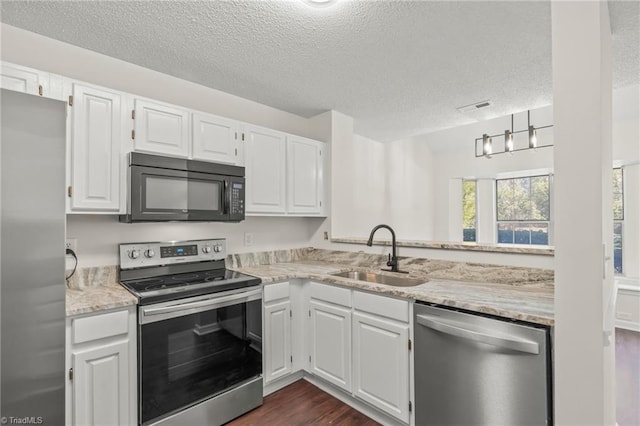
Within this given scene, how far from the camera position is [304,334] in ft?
8.32

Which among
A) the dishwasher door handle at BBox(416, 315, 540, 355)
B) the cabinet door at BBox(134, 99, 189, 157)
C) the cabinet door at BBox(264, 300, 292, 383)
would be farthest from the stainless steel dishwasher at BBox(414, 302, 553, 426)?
the cabinet door at BBox(134, 99, 189, 157)

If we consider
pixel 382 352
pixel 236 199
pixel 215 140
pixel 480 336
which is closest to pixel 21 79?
pixel 215 140

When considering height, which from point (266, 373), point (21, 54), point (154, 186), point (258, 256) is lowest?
point (266, 373)

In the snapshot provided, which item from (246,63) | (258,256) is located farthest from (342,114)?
(258,256)

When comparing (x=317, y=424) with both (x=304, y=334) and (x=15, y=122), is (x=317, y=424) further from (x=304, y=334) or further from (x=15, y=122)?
(x=15, y=122)

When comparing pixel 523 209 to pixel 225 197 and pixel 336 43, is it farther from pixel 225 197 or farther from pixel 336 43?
pixel 225 197

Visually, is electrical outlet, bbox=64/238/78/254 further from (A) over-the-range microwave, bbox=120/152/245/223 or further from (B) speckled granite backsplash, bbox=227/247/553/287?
(B) speckled granite backsplash, bbox=227/247/553/287

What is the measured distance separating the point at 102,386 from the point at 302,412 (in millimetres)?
1238

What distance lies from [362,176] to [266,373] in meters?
2.93

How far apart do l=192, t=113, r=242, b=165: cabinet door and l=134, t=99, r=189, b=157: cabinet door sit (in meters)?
0.08

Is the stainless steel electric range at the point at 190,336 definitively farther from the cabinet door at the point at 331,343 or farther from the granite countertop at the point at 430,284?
the cabinet door at the point at 331,343

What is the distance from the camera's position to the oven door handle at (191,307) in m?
1.73

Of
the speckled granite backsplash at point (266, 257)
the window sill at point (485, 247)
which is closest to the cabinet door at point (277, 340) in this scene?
the speckled granite backsplash at point (266, 257)

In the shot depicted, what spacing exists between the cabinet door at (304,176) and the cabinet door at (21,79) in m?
1.73
